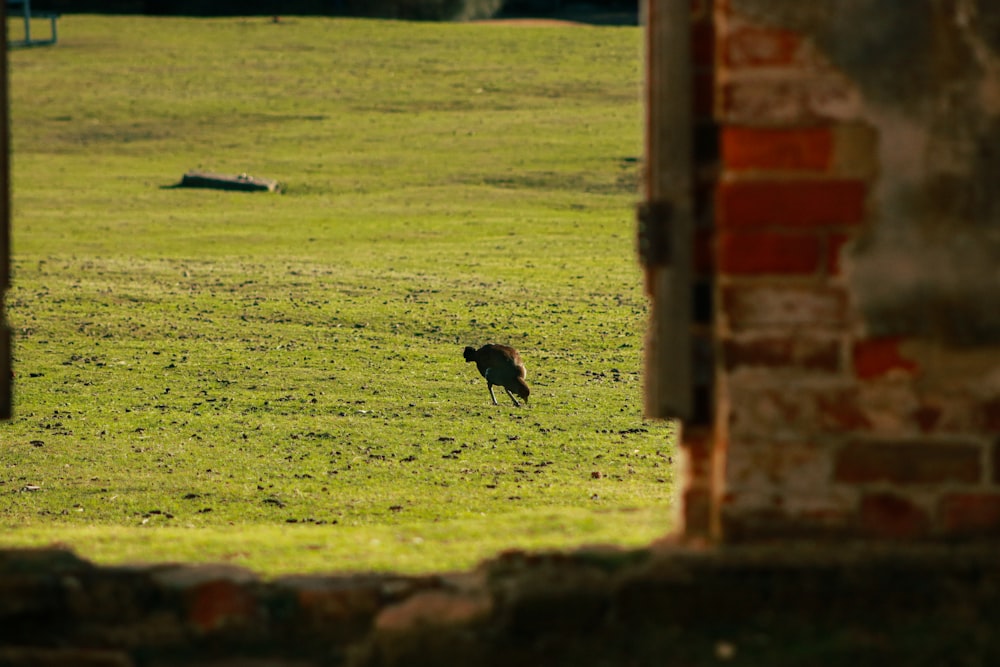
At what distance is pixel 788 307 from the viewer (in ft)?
11.5

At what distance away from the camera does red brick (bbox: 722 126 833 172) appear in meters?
3.46

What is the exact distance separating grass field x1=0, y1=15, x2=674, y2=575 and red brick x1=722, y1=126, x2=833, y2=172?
1.99 meters

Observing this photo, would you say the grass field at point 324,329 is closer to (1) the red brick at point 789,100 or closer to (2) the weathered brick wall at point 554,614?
(2) the weathered brick wall at point 554,614

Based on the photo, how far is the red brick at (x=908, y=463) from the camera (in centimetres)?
Result: 353

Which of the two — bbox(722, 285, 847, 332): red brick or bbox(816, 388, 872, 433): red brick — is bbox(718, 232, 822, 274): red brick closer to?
bbox(722, 285, 847, 332): red brick

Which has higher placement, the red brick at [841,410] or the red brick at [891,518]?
the red brick at [841,410]

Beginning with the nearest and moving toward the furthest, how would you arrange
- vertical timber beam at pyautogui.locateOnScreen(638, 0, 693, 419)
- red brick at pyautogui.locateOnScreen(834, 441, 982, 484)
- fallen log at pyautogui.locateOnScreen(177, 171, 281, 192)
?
red brick at pyautogui.locateOnScreen(834, 441, 982, 484), vertical timber beam at pyautogui.locateOnScreen(638, 0, 693, 419), fallen log at pyautogui.locateOnScreen(177, 171, 281, 192)

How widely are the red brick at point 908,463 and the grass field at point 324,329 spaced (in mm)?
1684

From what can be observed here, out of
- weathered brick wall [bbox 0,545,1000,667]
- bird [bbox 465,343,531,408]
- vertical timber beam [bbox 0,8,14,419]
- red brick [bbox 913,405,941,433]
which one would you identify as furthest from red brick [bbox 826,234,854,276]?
bird [bbox 465,343,531,408]

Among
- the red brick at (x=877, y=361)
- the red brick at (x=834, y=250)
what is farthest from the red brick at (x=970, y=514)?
the red brick at (x=834, y=250)

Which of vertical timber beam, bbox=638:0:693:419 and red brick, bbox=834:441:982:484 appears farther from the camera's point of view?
vertical timber beam, bbox=638:0:693:419

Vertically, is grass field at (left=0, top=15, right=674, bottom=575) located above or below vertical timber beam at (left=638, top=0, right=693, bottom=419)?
below

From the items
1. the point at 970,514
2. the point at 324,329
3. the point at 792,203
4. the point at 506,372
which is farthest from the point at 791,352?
the point at 324,329

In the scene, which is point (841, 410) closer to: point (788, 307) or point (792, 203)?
point (788, 307)
